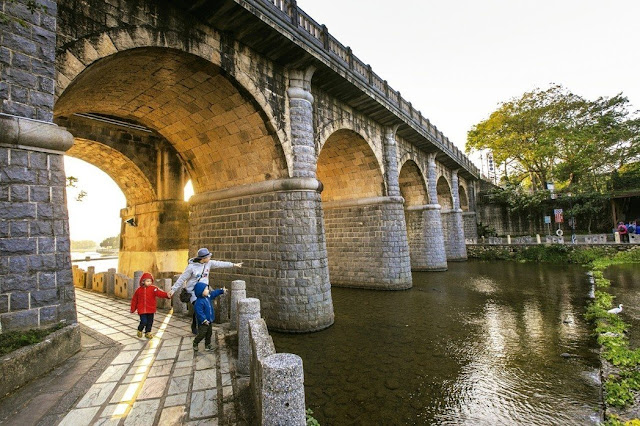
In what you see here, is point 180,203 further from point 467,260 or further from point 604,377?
point 467,260

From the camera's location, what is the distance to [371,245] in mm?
12883

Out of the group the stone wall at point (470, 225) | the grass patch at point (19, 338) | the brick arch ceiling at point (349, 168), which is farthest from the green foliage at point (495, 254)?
the grass patch at point (19, 338)

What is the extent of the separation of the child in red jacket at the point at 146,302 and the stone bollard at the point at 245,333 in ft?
5.65

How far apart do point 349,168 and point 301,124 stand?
5.36 metres

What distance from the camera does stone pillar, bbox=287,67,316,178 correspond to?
8289 millimetres

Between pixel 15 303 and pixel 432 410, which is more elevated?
pixel 15 303

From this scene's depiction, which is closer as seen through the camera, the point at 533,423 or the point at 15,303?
the point at 15,303

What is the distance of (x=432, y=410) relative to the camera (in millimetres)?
4262

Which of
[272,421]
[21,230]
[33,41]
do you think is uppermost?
[33,41]

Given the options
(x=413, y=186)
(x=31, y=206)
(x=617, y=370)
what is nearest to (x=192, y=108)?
(x=31, y=206)

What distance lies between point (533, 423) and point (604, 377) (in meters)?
1.64

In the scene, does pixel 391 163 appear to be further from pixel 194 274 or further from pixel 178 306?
pixel 194 274

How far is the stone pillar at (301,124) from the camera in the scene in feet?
27.2

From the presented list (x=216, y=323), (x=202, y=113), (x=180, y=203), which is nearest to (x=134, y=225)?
(x=180, y=203)
